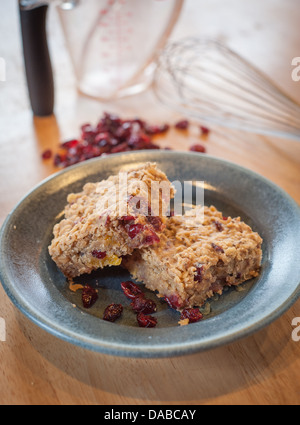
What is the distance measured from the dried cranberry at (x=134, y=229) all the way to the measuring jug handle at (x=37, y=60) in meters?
0.96

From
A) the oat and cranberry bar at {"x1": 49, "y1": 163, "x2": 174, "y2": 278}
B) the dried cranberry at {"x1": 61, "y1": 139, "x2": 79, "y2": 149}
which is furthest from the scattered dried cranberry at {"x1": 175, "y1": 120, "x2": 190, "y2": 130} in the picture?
the oat and cranberry bar at {"x1": 49, "y1": 163, "x2": 174, "y2": 278}

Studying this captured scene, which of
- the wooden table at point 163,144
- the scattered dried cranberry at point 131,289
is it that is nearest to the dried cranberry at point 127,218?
the scattered dried cranberry at point 131,289

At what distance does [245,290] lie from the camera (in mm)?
1011

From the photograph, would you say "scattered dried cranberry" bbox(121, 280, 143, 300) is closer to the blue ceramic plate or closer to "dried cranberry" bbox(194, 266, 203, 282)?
the blue ceramic plate

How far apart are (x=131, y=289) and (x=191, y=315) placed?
0.16 m

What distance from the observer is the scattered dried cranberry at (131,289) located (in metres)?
1.02

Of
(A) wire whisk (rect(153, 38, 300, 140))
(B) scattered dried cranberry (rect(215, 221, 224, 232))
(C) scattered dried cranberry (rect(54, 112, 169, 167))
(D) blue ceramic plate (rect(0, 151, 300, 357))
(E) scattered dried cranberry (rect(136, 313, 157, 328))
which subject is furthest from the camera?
(A) wire whisk (rect(153, 38, 300, 140))

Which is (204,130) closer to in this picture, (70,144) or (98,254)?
(70,144)

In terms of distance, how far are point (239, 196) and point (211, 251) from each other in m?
0.30

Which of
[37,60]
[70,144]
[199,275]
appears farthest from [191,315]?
[37,60]

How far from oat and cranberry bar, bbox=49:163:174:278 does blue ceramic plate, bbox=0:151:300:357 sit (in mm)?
61

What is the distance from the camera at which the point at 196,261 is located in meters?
0.98

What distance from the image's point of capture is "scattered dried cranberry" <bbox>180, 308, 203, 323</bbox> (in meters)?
0.95
